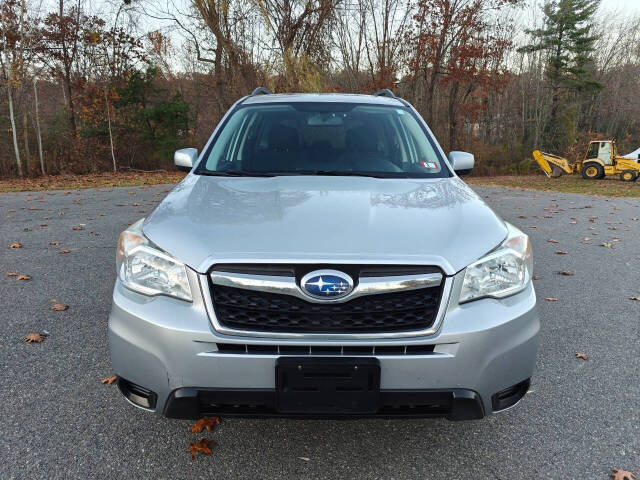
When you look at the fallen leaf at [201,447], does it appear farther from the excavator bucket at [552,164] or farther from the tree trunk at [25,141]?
the excavator bucket at [552,164]

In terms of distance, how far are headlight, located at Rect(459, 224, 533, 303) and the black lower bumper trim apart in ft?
1.25

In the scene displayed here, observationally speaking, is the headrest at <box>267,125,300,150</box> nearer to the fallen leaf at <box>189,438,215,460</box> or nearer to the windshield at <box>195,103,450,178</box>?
the windshield at <box>195,103,450,178</box>

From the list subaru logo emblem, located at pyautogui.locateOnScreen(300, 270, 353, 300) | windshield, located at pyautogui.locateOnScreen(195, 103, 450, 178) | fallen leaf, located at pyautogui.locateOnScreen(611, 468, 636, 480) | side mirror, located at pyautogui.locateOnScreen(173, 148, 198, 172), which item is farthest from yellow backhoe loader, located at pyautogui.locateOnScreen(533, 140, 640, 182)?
subaru logo emblem, located at pyautogui.locateOnScreen(300, 270, 353, 300)

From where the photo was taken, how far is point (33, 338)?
3.17 meters

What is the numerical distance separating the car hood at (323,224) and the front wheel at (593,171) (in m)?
23.5

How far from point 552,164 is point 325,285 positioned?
85.5 ft

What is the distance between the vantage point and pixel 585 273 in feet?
16.4

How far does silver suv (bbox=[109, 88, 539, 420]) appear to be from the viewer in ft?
5.46

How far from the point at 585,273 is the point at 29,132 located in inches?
928

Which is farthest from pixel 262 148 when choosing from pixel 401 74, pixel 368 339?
pixel 401 74

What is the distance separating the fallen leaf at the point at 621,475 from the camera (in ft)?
6.31

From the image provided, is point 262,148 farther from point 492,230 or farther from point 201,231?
point 492,230

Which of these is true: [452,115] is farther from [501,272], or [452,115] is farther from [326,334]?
[326,334]

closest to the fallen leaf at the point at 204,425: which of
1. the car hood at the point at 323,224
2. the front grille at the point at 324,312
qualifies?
the front grille at the point at 324,312
